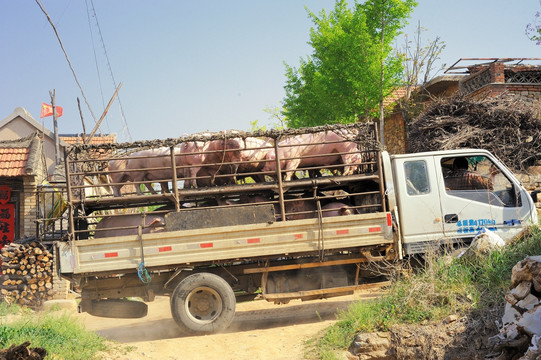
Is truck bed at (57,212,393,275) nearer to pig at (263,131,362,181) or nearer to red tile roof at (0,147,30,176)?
pig at (263,131,362,181)

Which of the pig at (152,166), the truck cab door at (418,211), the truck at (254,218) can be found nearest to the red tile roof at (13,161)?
the truck at (254,218)

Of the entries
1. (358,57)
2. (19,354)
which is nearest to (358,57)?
(358,57)

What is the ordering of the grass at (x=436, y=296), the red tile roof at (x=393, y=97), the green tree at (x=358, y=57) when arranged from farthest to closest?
the red tile roof at (x=393, y=97) → the green tree at (x=358, y=57) → the grass at (x=436, y=296)

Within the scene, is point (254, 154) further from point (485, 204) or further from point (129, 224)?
point (485, 204)

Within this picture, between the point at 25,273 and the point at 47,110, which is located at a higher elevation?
the point at 47,110

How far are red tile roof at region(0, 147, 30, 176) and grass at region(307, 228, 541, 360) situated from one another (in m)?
10.0

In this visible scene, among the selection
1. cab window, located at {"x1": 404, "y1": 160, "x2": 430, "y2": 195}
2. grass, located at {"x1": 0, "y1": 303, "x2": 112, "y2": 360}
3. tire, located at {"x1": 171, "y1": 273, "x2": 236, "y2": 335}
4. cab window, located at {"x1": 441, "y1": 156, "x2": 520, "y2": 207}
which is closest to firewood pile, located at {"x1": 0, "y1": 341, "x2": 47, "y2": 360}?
grass, located at {"x1": 0, "y1": 303, "x2": 112, "y2": 360}

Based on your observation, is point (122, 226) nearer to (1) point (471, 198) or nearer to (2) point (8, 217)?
(1) point (471, 198)

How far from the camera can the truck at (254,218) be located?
7.58m

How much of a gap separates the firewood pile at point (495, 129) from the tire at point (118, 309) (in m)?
7.54

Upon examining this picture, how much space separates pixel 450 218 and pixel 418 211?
0.47 m

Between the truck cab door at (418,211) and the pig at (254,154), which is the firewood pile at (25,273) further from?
the truck cab door at (418,211)

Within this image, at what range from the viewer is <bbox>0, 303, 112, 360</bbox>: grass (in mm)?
6035

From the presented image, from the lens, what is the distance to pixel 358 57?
17.5 m
